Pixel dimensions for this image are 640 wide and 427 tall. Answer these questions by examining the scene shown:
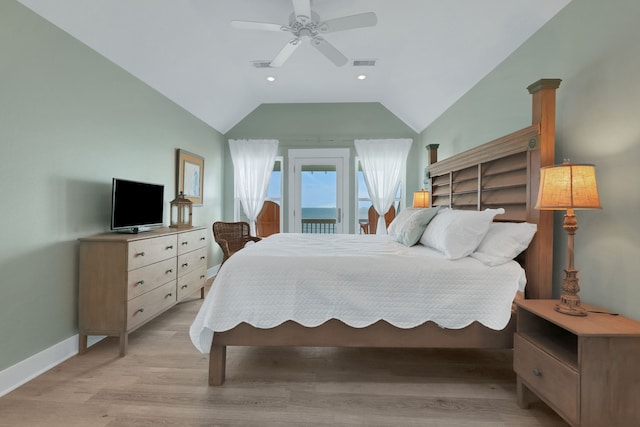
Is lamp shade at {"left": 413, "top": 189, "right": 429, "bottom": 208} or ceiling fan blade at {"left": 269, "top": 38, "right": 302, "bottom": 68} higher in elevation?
ceiling fan blade at {"left": 269, "top": 38, "right": 302, "bottom": 68}

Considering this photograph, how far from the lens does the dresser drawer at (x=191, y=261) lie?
10.0ft

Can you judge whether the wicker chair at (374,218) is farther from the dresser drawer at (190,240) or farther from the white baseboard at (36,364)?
the white baseboard at (36,364)

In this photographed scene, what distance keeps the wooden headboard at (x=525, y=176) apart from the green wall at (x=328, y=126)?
2.28m

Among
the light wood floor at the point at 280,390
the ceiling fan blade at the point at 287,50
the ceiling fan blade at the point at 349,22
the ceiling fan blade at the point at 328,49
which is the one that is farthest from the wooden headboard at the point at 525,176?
the ceiling fan blade at the point at 287,50

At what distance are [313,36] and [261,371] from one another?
8.65ft

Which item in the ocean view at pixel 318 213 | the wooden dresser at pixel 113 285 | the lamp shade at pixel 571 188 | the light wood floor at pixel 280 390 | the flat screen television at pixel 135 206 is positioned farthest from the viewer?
the ocean view at pixel 318 213

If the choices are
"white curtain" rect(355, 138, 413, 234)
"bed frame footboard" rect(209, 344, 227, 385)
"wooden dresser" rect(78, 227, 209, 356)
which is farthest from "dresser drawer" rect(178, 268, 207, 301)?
"white curtain" rect(355, 138, 413, 234)

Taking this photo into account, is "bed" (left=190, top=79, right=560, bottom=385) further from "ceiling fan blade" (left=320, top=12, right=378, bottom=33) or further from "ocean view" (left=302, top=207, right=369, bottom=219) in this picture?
"ocean view" (left=302, top=207, right=369, bottom=219)

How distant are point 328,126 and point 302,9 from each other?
307cm

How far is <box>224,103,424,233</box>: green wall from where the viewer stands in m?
5.23

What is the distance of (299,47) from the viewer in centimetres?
347

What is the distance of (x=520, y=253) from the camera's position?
205 centimetres

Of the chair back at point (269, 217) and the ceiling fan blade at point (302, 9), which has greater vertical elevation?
the ceiling fan blade at point (302, 9)

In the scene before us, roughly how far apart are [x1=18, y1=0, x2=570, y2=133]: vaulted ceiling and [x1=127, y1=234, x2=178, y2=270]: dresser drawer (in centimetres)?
165
